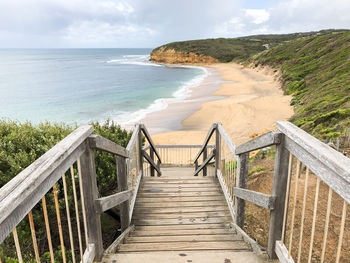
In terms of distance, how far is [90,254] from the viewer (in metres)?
2.26

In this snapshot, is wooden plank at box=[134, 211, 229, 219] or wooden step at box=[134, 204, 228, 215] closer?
wooden plank at box=[134, 211, 229, 219]

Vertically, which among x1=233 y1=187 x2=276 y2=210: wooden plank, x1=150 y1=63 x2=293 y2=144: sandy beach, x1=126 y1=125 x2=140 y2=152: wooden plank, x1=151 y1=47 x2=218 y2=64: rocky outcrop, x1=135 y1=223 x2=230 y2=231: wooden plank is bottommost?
x1=150 y1=63 x2=293 y2=144: sandy beach

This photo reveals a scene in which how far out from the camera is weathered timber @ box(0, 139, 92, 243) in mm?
1045

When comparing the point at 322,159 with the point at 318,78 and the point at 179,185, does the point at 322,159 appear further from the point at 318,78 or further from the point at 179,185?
the point at 318,78

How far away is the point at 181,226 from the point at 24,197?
2751mm

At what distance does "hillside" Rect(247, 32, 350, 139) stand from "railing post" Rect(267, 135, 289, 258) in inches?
222

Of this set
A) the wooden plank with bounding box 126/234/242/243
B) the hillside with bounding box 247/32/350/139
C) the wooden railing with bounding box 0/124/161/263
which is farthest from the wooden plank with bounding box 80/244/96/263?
the hillside with bounding box 247/32/350/139

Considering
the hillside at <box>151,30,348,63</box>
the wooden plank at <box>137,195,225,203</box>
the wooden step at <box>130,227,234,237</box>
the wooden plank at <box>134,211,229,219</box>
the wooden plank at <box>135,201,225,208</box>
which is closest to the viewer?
the wooden step at <box>130,227,234,237</box>

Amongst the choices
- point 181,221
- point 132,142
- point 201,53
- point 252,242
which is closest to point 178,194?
point 181,221

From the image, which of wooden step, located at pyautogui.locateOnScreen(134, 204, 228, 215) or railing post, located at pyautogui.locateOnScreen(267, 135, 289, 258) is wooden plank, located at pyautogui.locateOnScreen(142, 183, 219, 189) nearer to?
wooden step, located at pyautogui.locateOnScreen(134, 204, 228, 215)

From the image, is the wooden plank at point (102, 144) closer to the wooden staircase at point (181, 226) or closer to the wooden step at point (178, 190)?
the wooden staircase at point (181, 226)

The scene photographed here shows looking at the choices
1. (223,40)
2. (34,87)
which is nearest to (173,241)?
(34,87)

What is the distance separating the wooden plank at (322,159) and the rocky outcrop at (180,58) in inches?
2713

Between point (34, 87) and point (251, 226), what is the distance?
44.1 metres
